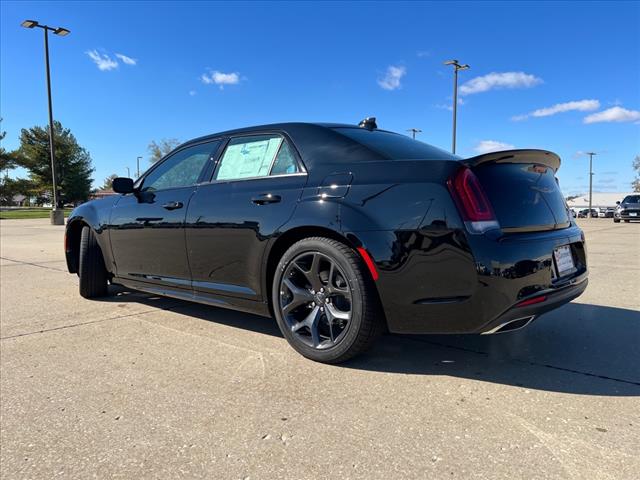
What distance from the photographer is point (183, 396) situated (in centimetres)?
254

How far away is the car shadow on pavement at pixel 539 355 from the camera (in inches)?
104

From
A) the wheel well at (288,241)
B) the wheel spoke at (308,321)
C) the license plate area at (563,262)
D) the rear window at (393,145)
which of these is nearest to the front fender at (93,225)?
the wheel well at (288,241)

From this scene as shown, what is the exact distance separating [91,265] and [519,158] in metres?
4.09

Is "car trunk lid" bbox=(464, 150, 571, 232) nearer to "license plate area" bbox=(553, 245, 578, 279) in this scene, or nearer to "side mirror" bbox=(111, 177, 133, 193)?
"license plate area" bbox=(553, 245, 578, 279)

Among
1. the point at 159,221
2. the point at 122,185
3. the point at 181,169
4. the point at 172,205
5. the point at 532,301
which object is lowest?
the point at 532,301

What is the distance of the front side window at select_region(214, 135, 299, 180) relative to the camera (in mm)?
3303

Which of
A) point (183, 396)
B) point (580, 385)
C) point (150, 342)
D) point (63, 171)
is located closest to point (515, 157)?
point (580, 385)

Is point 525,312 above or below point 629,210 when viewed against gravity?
above

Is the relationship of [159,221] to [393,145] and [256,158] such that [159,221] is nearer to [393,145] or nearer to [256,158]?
[256,158]

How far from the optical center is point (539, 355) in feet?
10.0

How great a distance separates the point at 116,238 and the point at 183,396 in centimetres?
244

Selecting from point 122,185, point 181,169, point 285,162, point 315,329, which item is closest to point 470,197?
point 315,329

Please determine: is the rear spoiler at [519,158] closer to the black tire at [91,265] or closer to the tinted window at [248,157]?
the tinted window at [248,157]

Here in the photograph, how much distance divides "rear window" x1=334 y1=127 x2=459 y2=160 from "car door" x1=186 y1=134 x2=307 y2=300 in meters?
0.46
